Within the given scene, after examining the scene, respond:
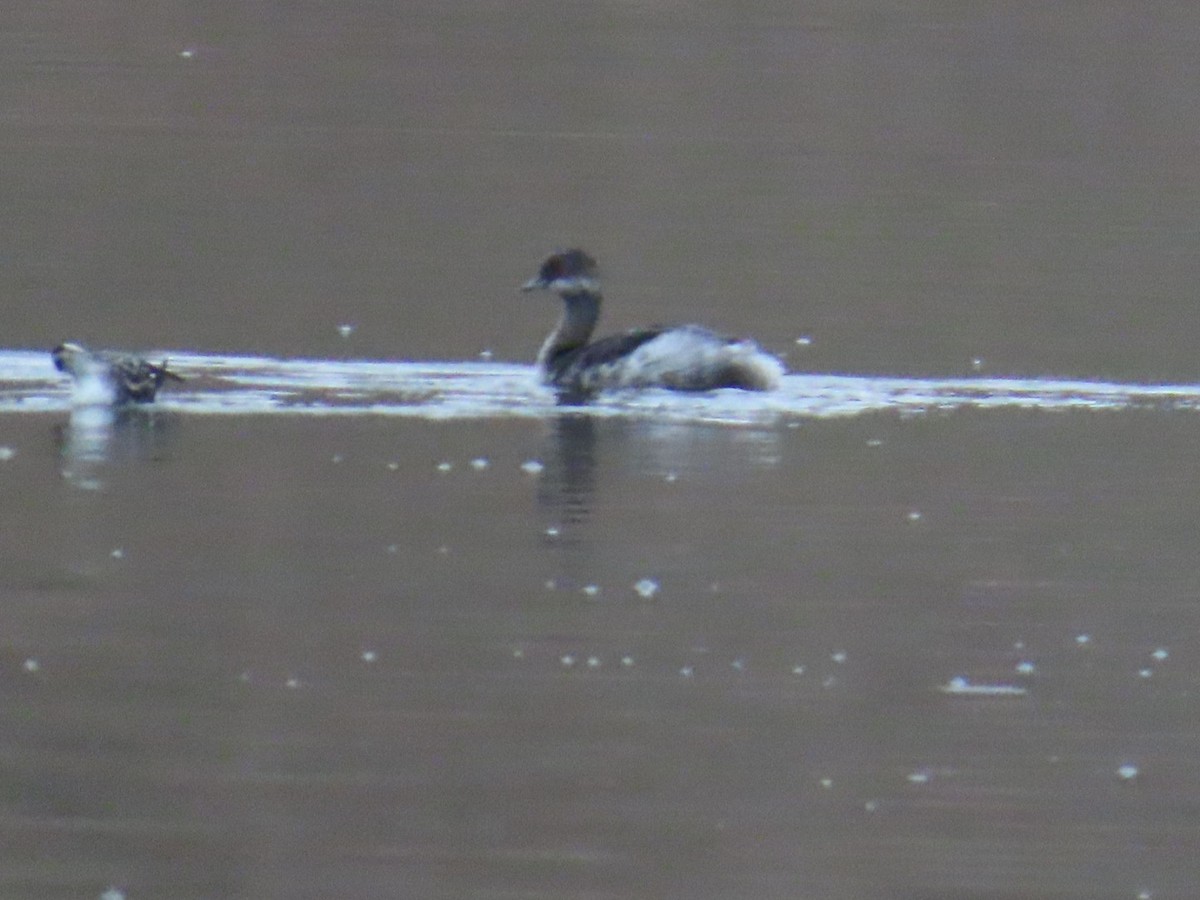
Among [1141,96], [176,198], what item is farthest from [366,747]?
[1141,96]

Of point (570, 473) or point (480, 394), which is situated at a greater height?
point (480, 394)

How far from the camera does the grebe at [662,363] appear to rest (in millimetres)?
15289

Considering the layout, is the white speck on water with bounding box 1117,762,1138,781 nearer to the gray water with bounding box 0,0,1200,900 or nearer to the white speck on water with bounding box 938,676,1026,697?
the gray water with bounding box 0,0,1200,900

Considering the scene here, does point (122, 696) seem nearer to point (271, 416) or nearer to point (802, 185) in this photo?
point (271, 416)

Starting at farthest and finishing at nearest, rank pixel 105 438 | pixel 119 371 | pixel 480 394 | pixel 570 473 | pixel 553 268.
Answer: pixel 553 268 < pixel 480 394 < pixel 119 371 < pixel 105 438 < pixel 570 473

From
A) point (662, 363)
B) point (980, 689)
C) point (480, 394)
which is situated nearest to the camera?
point (980, 689)

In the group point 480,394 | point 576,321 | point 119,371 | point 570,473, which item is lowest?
point 570,473

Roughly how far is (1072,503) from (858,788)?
175 inches

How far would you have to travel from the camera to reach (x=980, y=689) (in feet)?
30.0

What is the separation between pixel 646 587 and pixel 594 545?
0.73 metres

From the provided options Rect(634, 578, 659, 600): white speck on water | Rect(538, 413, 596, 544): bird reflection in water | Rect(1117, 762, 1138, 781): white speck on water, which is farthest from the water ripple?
Rect(1117, 762, 1138, 781): white speck on water

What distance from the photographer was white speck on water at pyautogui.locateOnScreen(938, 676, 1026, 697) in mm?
9102

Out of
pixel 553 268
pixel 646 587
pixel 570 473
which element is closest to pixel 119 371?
pixel 570 473

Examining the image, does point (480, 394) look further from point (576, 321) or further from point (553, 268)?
point (553, 268)
